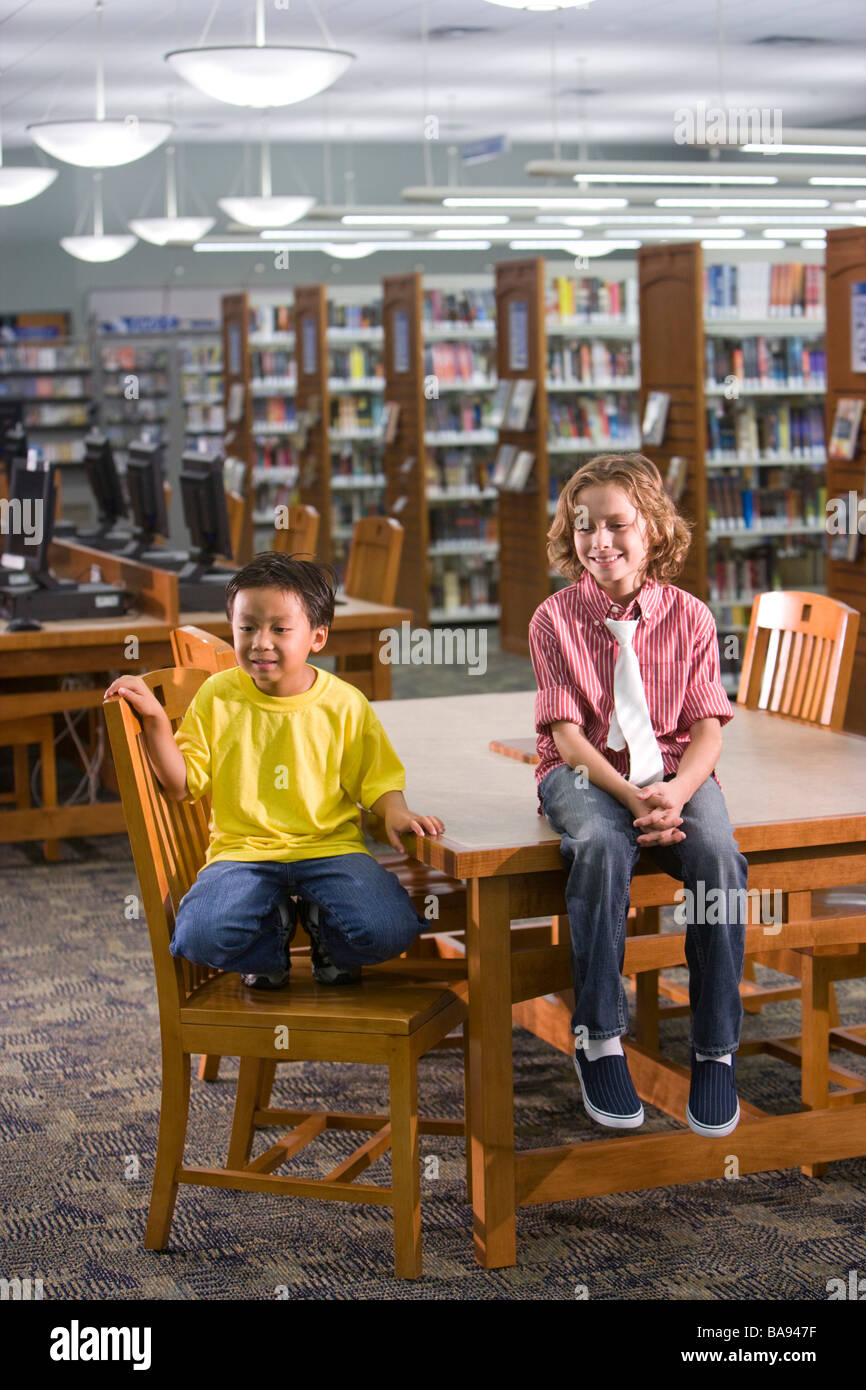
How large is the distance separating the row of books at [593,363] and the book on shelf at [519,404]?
0.35m

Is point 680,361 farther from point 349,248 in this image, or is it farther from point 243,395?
point 349,248

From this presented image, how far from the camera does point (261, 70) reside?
5.02m

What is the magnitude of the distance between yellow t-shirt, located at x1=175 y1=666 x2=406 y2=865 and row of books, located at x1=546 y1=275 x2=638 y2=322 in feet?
24.5

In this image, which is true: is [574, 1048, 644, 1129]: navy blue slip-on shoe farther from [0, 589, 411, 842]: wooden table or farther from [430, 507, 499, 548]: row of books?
[430, 507, 499, 548]: row of books

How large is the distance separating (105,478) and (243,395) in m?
4.97

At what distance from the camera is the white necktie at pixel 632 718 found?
2.59m

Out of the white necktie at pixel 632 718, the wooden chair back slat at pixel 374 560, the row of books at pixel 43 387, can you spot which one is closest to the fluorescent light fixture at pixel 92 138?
the wooden chair back slat at pixel 374 560

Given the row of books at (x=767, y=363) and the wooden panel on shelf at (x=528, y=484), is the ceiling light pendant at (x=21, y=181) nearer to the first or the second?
the wooden panel on shelf at (x=528, y=484)

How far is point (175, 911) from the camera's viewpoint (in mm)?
2662

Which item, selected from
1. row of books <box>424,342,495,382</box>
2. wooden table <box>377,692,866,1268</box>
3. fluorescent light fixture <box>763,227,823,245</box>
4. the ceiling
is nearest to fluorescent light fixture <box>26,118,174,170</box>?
the ceiling

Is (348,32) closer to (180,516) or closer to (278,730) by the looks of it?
(180,516)

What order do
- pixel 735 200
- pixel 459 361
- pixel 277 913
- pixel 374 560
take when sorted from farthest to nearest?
pixel 459 361 < pixel 735 200 < pixel 374 560 < pixel 277 913

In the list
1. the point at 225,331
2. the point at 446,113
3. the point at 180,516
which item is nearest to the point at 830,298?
the point at 225,331

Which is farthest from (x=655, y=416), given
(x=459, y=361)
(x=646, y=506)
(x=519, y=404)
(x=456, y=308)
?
(x=646, y=506)
